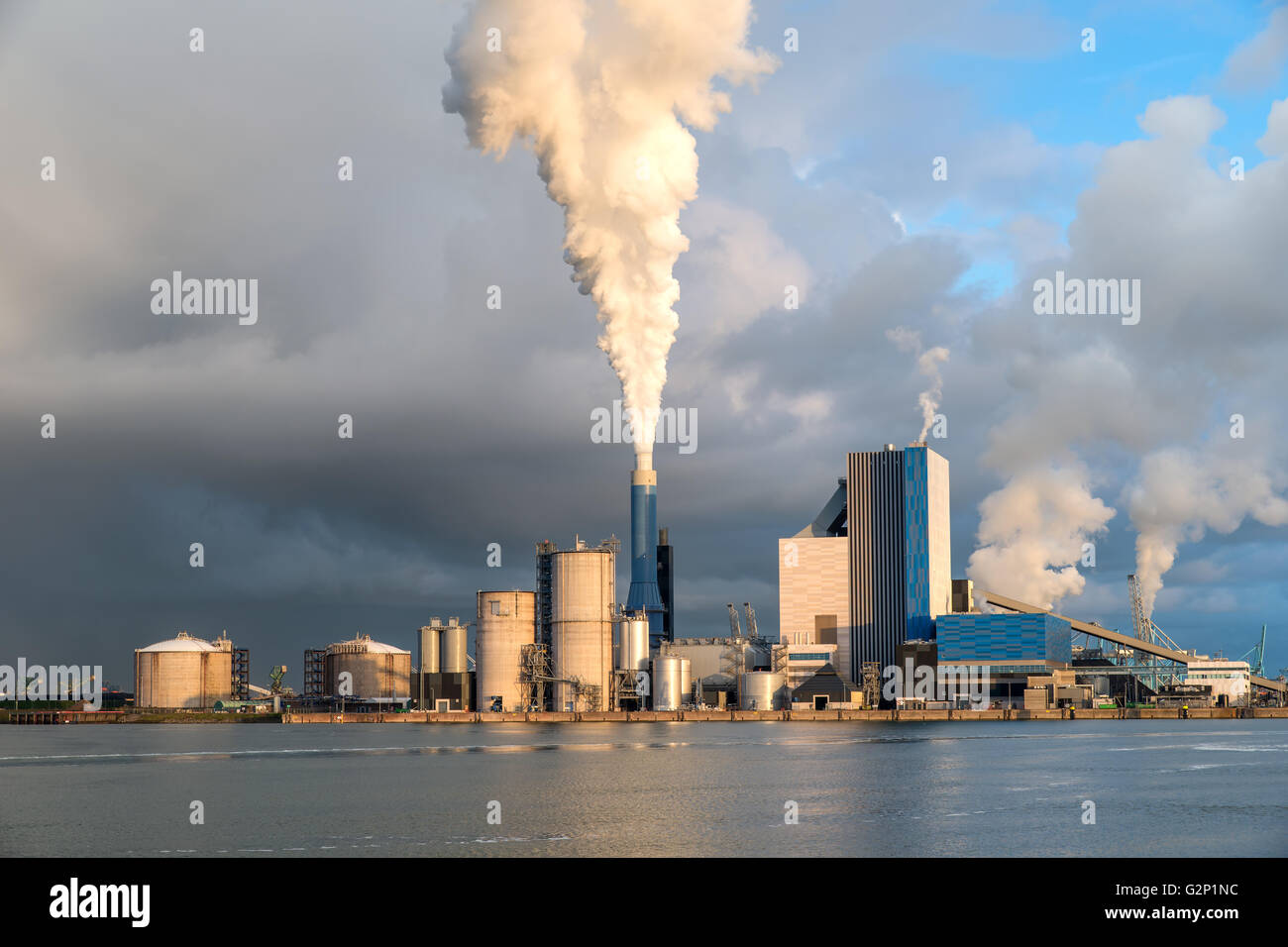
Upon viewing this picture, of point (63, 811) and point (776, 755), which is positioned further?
point (776, 755)

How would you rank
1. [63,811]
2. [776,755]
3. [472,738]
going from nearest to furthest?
[63,811] < [776,755] < [472,738]
